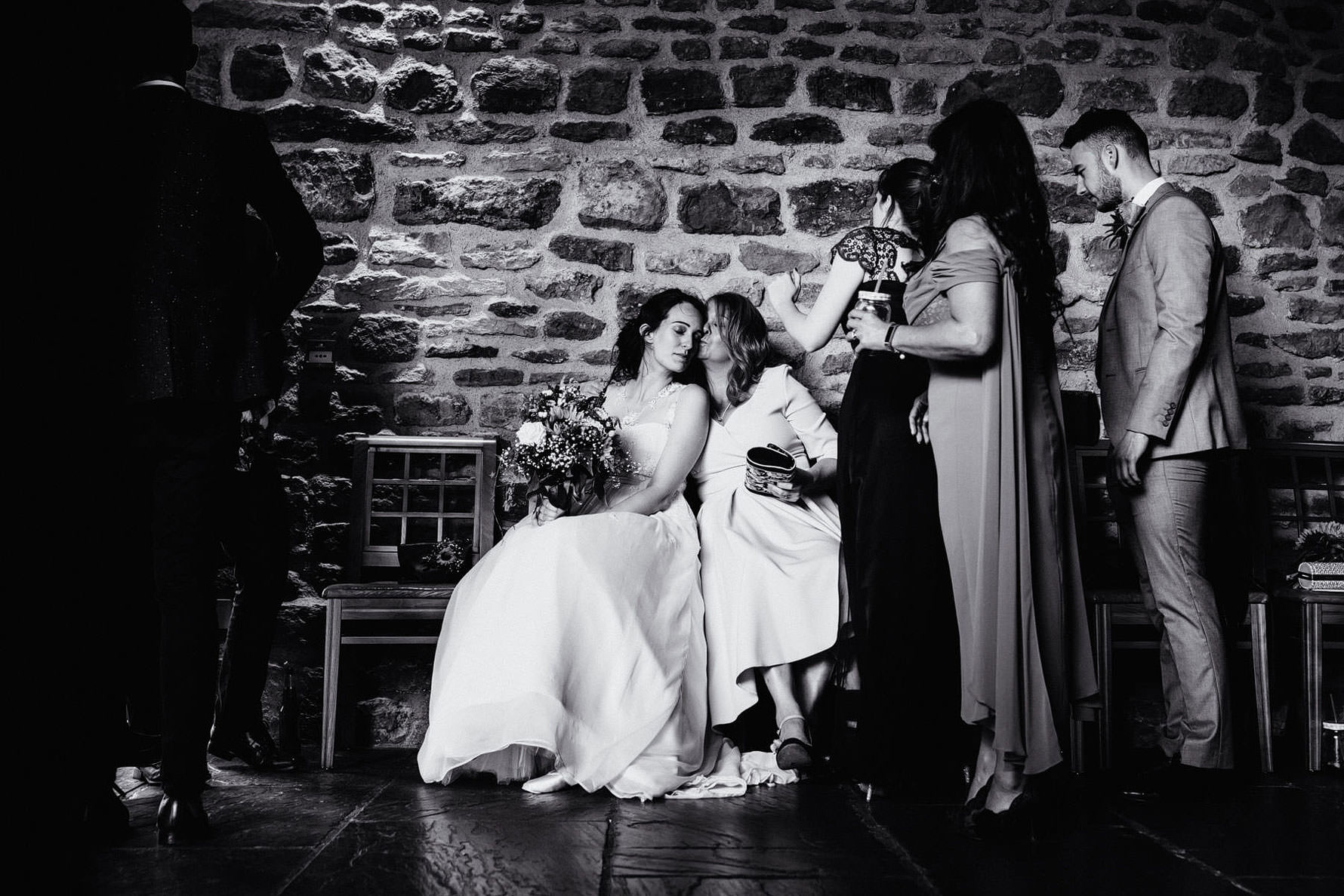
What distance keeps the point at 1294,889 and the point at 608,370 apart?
9.23 ft

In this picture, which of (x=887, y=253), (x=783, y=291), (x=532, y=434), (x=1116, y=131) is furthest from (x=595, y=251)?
(x=1116, y=131)

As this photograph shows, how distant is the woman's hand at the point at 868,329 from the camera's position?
8.63ft

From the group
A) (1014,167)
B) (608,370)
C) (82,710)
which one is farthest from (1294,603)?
(82,710)

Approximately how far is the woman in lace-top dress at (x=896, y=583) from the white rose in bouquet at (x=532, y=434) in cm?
97

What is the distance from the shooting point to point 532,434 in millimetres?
3256

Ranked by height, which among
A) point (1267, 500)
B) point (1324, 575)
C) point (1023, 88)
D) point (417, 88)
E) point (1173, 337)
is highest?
point (1023, 88)

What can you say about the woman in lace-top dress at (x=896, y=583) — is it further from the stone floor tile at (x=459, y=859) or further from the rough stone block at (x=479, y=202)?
the rough stone block at (x=479, y=202)

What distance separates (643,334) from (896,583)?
161 centimetres

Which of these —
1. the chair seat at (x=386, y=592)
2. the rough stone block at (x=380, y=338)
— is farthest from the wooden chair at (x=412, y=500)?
the rough stone block at (x=380, y=338)

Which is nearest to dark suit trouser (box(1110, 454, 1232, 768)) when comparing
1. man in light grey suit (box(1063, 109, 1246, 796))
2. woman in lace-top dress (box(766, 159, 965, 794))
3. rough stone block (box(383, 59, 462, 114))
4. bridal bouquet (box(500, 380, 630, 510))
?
man in light grey suit (box(1063, 109, 1246, 796))

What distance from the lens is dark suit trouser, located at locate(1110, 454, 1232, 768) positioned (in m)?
2.79

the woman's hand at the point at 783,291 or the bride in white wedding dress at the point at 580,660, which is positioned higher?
the woman's hand at the point at 783,291

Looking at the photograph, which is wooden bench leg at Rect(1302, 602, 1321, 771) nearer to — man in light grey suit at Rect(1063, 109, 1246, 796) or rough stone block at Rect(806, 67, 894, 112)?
man in light grey suit at Rect(1063, 109, 1246, 796)

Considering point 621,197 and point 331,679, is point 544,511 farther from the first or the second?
point 621,197
